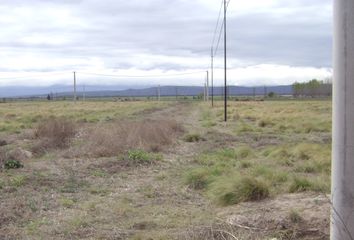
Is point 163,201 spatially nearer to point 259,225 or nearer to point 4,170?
point 259,225

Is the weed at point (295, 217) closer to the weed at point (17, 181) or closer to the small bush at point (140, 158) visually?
the weed at point (17, 181)

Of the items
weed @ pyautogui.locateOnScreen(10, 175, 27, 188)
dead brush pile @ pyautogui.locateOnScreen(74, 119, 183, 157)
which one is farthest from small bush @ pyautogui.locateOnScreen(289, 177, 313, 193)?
dead brush pile @ pyautogui.locateOnScreen(74, 119, 183, 157)

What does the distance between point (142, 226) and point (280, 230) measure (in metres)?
1.88

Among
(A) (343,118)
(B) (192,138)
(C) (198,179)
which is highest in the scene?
(A) (343,118)

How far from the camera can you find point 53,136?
18281mm

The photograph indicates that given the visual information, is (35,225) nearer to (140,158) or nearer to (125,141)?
(140,158)

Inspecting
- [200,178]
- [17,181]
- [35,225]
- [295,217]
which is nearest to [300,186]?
[200,178]

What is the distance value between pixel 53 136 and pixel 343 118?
14906 mm

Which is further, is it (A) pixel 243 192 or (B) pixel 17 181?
(B) pixel 17 181

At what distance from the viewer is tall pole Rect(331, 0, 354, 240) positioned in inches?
169

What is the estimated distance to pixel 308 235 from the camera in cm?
627

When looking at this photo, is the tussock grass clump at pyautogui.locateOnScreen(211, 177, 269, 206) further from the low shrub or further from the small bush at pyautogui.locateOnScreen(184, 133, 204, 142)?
the small bush at pyautogui.locateOnScreen(184, 133, 204, 142)

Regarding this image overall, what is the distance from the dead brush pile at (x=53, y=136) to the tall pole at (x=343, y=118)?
12454mm

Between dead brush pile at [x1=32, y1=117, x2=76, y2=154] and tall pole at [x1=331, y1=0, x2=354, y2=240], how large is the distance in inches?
490
